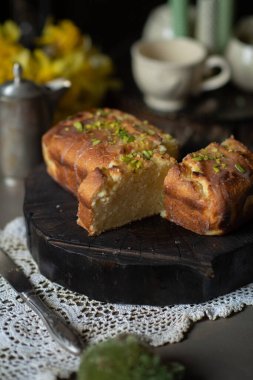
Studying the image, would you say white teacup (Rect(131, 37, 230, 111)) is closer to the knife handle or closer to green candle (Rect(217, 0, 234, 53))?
green candle (Rect(217, 0, 234, 53))

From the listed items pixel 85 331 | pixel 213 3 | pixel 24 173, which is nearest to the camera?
pixel 85 331

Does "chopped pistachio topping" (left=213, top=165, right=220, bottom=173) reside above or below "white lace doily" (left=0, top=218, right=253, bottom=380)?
above

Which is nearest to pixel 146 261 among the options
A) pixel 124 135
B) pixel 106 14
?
pixel 124 135

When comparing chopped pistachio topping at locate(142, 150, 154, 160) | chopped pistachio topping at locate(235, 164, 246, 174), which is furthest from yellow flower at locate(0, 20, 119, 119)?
chopped pistachio topping at locate(235, 164, 246, 174)

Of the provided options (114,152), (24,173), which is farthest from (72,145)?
(24,173)

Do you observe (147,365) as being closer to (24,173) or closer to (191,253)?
(191,253)

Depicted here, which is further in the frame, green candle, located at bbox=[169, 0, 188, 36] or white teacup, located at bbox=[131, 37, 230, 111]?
green candle, located at bbox=[169, 0, 188, 36]

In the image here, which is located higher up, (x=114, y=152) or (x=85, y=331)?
(x=114, y=152)
